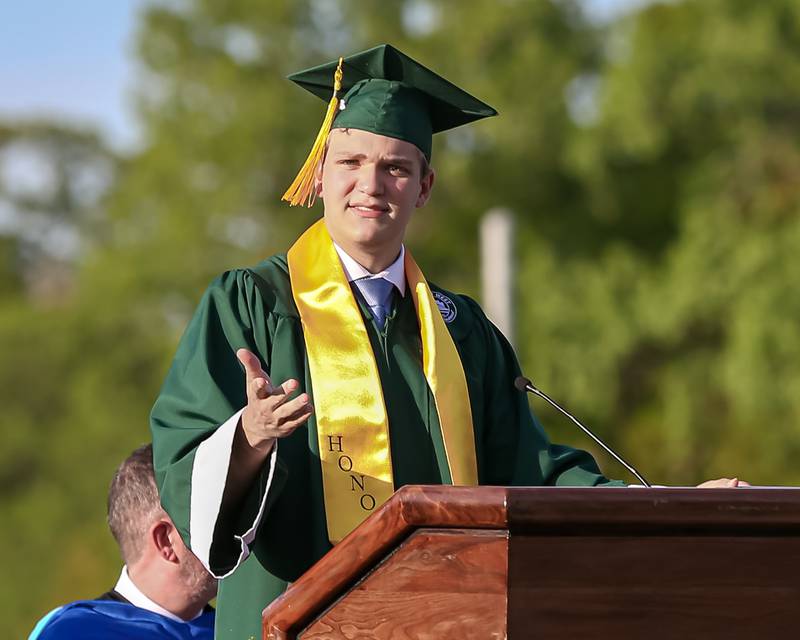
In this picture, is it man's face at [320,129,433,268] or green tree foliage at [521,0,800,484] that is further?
green tree foliage at [521,0,800,484]

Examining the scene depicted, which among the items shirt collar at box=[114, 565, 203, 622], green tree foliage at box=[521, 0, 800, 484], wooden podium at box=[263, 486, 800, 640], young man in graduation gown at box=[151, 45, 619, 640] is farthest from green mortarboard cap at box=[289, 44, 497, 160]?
green tree foliage at box=[521, 0, 800, 484]

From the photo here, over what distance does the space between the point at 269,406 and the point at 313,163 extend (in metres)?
0.93

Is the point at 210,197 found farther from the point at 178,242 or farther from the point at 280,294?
the point at 280,294

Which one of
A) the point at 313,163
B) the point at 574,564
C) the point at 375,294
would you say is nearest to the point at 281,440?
the point at 375,294

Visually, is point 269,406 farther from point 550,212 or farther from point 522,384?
point 550,212

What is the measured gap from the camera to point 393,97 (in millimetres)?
3393

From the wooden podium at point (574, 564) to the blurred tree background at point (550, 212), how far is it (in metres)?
13.9

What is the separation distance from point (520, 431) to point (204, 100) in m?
19.9

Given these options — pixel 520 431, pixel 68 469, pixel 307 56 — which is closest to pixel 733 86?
pixel 307 56

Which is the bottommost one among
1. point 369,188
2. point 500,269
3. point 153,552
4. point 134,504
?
point 153,552

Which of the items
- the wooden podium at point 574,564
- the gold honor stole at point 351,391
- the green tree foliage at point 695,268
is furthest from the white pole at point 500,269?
the wooden podium at point 574,564

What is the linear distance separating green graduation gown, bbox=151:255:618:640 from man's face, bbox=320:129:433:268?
0.15 m

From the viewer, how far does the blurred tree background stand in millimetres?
19484

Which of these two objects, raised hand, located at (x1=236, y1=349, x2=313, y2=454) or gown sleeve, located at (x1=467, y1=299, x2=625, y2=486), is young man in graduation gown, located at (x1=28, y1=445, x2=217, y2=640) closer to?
gown sleeve, located at (x1=467, y1=299, x2=625, y2=486)
